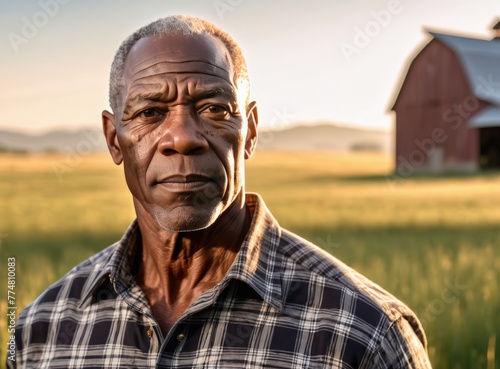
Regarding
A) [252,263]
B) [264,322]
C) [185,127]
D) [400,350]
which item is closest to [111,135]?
[185,127]

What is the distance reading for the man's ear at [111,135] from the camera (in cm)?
257

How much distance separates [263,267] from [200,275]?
23 cm

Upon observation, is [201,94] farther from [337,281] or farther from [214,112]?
[337,281]

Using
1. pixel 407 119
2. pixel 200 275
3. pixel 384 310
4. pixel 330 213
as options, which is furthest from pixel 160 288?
pixel 407 119

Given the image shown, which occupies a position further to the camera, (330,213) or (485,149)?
(485,149)

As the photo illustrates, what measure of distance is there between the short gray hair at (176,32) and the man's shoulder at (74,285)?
0.63m

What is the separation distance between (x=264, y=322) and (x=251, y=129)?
669 mm

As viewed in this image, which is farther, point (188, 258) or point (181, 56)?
point (188, 258)

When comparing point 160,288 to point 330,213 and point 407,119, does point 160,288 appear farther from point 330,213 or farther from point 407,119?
point 407,119

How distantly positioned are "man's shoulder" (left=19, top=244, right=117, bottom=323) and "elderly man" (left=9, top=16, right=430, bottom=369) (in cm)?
16

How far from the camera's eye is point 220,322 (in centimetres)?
234

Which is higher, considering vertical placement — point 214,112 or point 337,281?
point 214,112

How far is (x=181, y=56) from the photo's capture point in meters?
2.27

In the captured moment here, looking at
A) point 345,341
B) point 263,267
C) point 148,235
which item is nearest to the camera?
point 345,341
